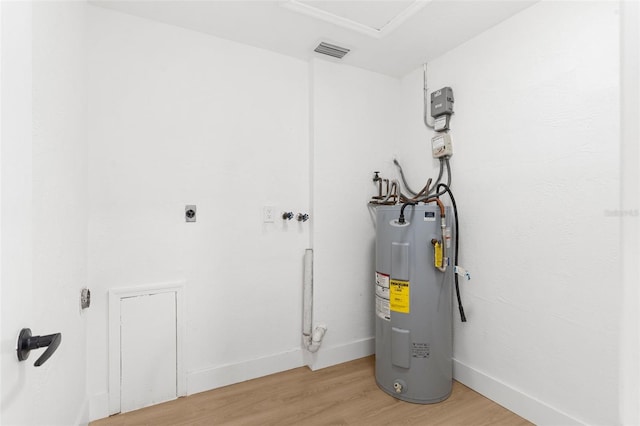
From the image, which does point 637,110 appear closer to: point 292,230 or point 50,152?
point 50,152

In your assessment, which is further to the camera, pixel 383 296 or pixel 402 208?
pixel 383 296

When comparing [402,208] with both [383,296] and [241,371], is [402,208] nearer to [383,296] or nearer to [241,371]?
[383,296]

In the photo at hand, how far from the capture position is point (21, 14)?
842 mm

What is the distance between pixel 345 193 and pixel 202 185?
42.5 inches

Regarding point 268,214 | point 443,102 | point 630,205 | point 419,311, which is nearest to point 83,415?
A: point 268,214

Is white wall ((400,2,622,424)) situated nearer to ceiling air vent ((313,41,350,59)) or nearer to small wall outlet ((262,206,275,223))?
ceiling air vent ((313,41,350,59))

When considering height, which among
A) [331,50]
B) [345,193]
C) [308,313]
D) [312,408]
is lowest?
[312,408]

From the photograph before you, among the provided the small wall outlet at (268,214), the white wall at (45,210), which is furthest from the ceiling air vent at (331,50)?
the white wall at (45,210)

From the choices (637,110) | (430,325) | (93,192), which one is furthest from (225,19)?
(430,325)

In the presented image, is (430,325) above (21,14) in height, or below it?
below

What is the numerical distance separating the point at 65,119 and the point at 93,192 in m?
0.58

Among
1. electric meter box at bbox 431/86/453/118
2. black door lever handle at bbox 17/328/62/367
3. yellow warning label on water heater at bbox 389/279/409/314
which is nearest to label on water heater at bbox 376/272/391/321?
yellow warning label on water heater at bbox 389/279/409/314

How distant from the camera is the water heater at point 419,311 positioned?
6.57 ft

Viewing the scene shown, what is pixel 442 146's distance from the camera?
2.34 meters
